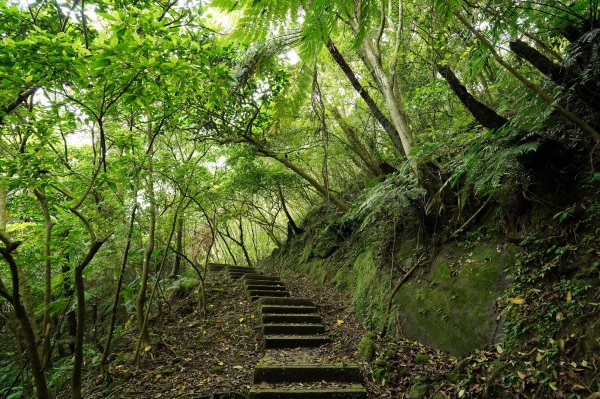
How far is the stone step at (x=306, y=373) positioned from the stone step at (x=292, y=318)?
1948mm

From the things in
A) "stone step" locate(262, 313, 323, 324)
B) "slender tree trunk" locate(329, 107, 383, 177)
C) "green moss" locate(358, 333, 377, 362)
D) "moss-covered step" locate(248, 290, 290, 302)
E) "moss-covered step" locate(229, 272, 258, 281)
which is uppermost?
"slender tree trunk" locate(329, 107, 383, 177)

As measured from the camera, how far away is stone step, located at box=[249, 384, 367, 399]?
3.41 meters

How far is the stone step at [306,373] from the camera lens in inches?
149

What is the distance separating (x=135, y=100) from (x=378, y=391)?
13.4 ft

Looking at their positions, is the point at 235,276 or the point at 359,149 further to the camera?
the point at 235,276

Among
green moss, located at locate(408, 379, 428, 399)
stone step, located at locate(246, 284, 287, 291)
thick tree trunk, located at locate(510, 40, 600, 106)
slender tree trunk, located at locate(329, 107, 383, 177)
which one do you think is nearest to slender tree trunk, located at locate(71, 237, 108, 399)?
green moss, located at locate(408, 379, 428, 399)

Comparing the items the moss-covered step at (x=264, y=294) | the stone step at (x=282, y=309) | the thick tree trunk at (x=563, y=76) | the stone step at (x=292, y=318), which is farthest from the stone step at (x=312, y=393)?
the moss-covered step at (x=264, y=294)

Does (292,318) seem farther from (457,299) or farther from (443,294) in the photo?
(457,299)

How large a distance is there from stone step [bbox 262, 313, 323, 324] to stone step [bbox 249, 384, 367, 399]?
2.25 meters

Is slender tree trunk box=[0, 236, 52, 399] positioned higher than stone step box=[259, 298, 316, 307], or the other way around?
slender tree trunk box=[0, 236, 52, 399]

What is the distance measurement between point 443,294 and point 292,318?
2.85 m

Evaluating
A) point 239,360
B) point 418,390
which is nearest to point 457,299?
point 418,390

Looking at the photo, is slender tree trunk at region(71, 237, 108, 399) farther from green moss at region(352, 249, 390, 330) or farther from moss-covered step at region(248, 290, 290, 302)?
moss-covered step at region(248, 290, 290, 302)

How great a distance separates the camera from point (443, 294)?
411 centimetres
